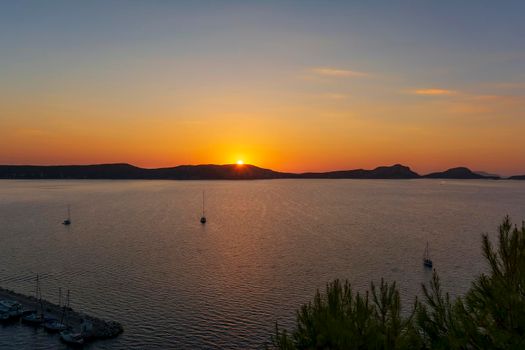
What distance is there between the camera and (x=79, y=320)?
61.4 meters

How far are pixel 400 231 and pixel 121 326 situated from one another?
104320mm

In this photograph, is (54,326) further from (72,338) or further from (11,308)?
(11,308)

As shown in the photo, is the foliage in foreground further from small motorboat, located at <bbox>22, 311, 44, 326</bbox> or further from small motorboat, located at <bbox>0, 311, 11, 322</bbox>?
small motorboat, located at <bbox>0, 311, 11, 322</bbox>

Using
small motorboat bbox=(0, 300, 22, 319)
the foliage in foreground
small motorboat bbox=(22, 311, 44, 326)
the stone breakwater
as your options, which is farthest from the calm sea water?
the foliage in foreground

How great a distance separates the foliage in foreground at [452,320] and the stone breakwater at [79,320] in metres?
45.9

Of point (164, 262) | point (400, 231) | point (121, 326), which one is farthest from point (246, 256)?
point (400, 231)

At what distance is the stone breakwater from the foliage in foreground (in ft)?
151

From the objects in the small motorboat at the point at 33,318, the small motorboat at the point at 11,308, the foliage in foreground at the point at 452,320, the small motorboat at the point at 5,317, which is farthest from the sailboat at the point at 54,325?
the foliage in foreground at the point at 452,320

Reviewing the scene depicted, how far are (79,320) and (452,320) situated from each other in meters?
57.6

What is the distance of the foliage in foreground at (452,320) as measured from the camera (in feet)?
53.2

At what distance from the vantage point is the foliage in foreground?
16.2 m

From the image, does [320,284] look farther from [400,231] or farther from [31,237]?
[31,237]

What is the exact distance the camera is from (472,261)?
315ft

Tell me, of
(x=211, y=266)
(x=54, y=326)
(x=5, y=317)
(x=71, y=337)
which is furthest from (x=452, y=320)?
(x=211, y=266)
